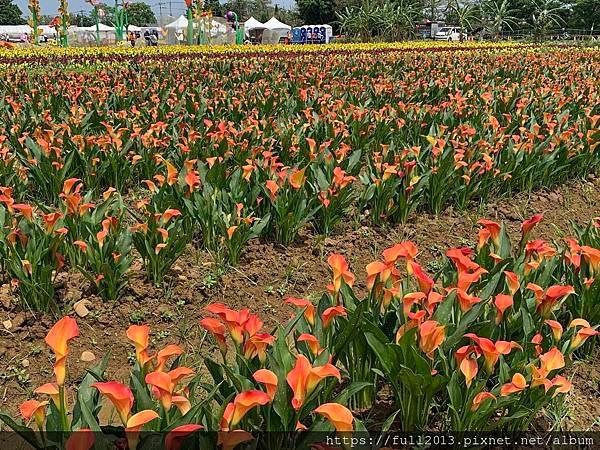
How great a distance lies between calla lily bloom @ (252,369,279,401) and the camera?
1.46 metres

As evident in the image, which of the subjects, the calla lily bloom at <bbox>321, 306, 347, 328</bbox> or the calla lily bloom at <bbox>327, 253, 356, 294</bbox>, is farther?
the calla lily bloom at <bbox>327, 253, 356, 294</bbox>

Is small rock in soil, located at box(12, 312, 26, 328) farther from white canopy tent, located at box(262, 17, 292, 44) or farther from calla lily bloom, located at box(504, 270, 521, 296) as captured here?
white canopy tent, located at box(262, 17, 292, 44)

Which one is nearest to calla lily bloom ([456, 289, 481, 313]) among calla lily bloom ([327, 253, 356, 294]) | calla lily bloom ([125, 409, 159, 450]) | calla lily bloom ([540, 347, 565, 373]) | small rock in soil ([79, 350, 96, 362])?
calla lily bloom ([540, 347, 565, 373])

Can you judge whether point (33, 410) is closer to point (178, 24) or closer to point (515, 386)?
point (515, 386)

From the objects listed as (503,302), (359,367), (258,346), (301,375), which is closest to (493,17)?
(503,302)

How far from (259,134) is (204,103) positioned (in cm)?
144

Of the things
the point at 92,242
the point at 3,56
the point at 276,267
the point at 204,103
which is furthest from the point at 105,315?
the point at 3,56

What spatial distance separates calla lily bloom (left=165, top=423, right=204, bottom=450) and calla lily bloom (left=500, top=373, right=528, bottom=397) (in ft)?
2.92

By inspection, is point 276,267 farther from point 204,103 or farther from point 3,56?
point 3,56

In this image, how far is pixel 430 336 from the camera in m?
1.76

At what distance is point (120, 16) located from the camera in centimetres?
2489

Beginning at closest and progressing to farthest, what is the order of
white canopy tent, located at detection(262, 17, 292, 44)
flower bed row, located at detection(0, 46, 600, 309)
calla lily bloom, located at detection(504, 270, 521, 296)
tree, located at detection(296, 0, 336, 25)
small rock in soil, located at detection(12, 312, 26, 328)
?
Answer: 1. calla lily bloom, located at detection(504, 270, 521, 296)
2. small rock in soil, located at detection(12, 312, 26, 328)
3. flower bed row, located at detection(0, 46, 600, 309)
4. white canopy tent, located at detection(262, 17, 292, 44)
5. tree, located at detection(296, 0, 336, 25)

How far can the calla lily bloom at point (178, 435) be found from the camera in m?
1.29

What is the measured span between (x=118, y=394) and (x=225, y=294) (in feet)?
6.36
